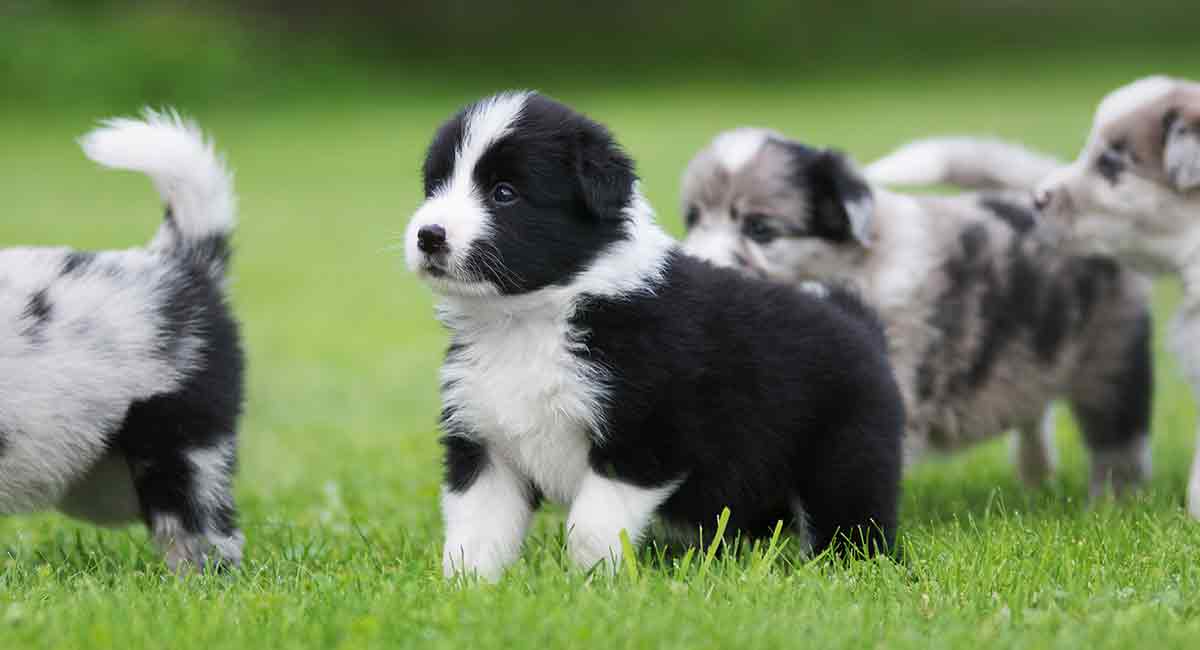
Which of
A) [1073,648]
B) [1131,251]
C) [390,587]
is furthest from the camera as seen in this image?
[1131,251]

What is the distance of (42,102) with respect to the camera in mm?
22328

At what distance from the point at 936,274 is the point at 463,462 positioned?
244 centimetres

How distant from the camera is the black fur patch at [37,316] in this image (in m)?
4.18

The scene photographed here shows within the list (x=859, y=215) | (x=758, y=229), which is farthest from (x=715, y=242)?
(x=859, y=215)

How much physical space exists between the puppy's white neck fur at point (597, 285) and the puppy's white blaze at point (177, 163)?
3.58ft

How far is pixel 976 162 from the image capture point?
6.61 m

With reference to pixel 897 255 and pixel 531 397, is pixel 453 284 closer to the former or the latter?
pixel 531 397

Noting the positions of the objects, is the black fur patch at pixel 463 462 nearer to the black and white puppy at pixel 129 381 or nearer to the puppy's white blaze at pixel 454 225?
the puppy's white blaze at pixel 454 225

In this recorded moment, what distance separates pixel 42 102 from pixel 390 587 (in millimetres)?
20683

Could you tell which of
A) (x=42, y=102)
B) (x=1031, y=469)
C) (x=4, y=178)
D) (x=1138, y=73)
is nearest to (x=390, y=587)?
(x=1031, y=469)

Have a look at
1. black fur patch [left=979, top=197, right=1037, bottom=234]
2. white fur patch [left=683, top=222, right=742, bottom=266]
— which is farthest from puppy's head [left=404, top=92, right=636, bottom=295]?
black fur patch [left=979, top=197, right=1037, bottom=234]

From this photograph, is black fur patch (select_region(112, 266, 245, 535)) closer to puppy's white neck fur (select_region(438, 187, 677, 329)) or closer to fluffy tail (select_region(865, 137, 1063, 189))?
puppy's white neck fur (select_region(438, 187, 677, 329))

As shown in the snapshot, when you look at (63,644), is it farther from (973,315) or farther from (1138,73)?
(1138,73)

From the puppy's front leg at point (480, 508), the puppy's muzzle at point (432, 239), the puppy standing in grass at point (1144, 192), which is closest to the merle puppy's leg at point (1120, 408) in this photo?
the puppy standing in grass at point (1144, 192)
